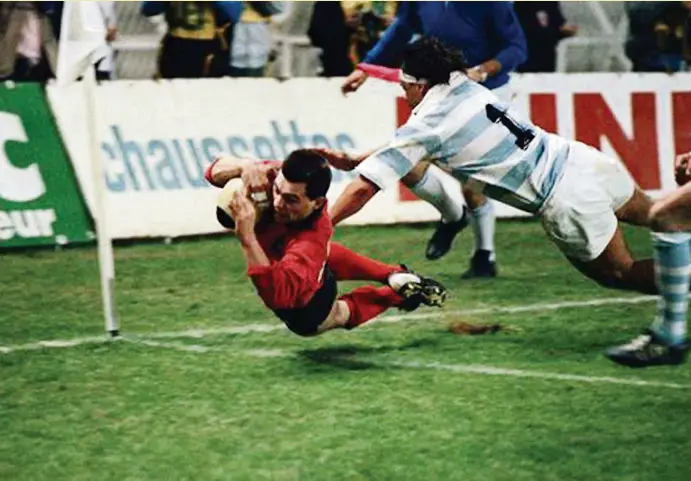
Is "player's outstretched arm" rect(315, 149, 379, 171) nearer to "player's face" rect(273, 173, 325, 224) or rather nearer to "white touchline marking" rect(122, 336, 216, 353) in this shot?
"player's face" rect(273, 173, 325, 224)

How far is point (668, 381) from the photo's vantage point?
6094mm

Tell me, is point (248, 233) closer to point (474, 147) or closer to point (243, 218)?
point (243, 218)

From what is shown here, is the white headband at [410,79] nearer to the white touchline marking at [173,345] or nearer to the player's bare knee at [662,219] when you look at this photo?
the player's bare knee at [662,219]

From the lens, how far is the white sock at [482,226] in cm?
922

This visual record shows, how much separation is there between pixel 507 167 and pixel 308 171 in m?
1.03

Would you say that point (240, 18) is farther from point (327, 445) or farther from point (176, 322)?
point (327, 445)

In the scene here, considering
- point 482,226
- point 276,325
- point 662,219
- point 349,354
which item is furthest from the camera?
point 482,226

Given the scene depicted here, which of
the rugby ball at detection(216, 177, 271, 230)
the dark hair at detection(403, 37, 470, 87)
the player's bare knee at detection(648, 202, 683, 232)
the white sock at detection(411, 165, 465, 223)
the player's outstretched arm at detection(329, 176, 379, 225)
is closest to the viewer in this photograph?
the player's bare knee at detection(648, 202, 683, 232)

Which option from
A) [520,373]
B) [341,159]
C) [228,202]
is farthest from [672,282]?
[228,202]

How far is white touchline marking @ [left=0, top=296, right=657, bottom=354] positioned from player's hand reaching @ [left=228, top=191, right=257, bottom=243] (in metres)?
1.38

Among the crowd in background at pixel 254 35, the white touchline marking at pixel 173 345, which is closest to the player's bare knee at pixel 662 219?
the white touchline marking at pixel 173 345

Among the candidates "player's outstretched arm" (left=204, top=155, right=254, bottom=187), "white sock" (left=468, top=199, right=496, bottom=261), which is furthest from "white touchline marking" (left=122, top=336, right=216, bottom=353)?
"white sock" (left=468, top=199, right=496, bottom=261)

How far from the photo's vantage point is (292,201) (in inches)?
247

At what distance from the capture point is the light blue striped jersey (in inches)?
258
